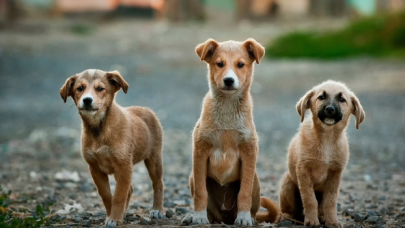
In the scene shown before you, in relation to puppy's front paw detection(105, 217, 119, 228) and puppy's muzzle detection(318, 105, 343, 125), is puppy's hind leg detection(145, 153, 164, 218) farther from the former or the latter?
puppy's muzzle detection(318, 105, 343, 125)

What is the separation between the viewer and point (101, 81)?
582 cm

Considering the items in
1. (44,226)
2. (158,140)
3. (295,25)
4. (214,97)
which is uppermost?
(295,25)

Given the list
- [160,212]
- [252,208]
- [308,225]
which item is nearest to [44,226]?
[160,212]

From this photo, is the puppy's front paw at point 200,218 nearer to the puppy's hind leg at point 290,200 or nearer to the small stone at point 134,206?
the puppy's hind leg at point 290,200

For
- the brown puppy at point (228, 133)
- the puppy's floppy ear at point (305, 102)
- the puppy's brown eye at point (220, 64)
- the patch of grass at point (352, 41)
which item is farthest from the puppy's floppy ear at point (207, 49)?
the patch of grass at point (352, 41)

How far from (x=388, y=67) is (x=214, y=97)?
1371cm

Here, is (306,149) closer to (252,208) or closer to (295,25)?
(252,208)

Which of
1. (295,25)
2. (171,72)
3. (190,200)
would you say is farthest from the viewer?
(295,25)

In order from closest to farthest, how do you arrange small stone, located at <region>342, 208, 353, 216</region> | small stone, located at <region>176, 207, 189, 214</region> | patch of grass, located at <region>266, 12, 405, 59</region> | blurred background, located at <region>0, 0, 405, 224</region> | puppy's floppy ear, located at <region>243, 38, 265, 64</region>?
puppy's floppy ear, located at <region>243, 38, 265, 64</region>
small stone, located at <region>342, 208, 353, 216</region>
small stone, located at <region>176, 207, 189, 214</region>
blurred background, located at <region>0, 0, 405, 224</region>
patch of grass, located at <region>266, 12, 405, 59</region>

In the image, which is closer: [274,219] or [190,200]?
[274,219]

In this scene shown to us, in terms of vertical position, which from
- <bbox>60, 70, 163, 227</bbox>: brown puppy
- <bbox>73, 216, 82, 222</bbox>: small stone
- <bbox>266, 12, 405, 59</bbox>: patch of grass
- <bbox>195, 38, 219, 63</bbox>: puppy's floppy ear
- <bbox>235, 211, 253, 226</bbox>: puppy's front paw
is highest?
<bbox>266, 12, 405, 59</bbox>: patch of grass

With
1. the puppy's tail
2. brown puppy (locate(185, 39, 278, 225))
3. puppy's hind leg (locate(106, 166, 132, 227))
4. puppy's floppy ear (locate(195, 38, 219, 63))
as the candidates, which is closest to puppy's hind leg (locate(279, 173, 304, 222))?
the puppy's tail

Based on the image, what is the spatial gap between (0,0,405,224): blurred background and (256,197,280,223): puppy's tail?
113cm

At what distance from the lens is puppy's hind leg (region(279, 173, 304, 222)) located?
618 cm
